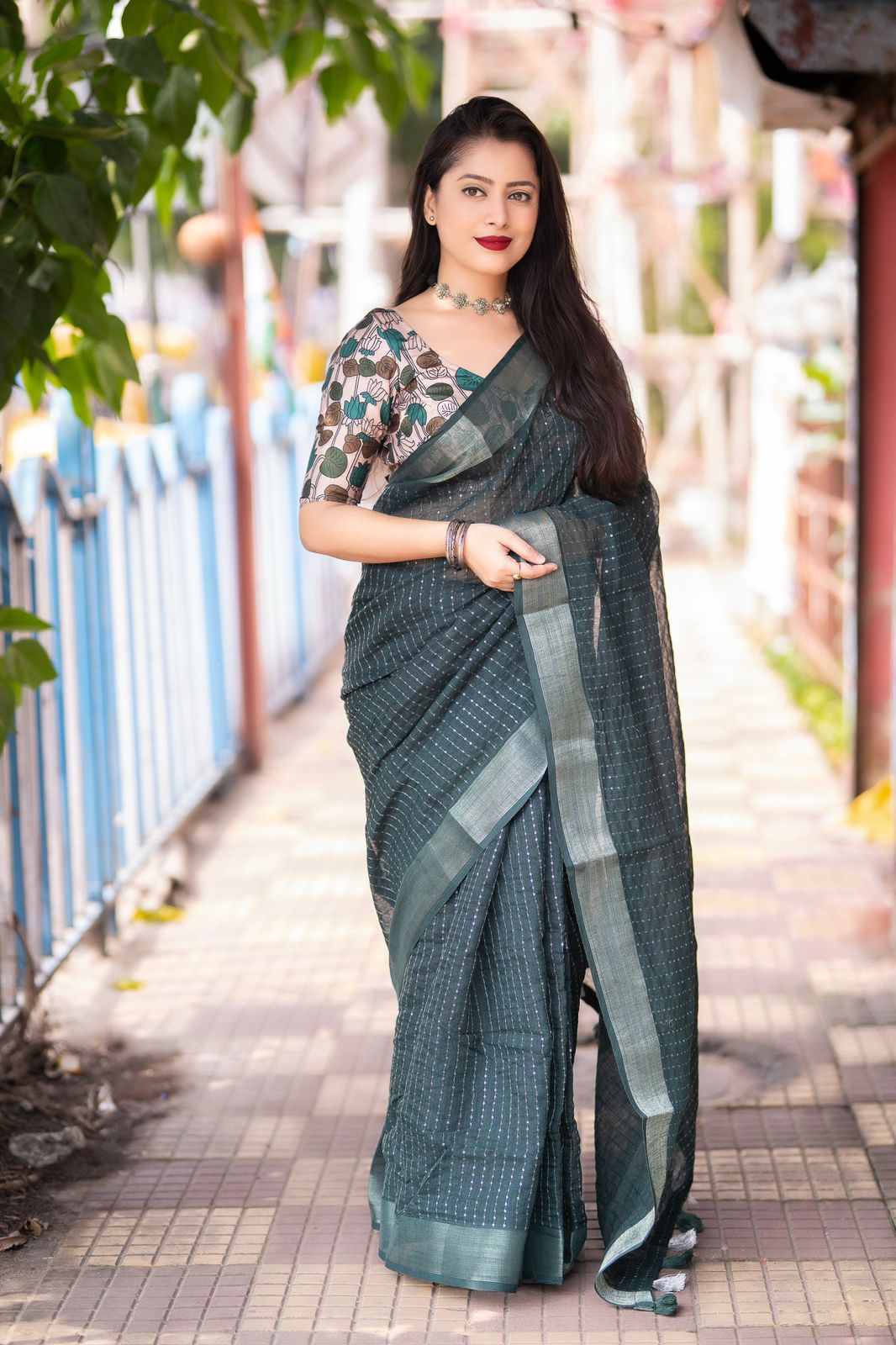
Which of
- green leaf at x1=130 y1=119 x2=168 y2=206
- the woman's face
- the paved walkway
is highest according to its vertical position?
green leaf at x1=130 y1=119 x2=168 y2=206

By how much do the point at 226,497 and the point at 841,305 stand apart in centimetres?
342

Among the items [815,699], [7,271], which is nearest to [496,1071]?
[7,271]

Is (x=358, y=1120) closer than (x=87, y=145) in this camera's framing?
No

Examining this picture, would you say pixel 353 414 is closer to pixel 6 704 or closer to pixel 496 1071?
pixel 6 704

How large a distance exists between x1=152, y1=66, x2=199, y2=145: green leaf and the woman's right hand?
3.69 feet

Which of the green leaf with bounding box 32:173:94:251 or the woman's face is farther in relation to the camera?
the green leaf with bounding box 32:173:94:251

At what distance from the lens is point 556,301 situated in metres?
2.72

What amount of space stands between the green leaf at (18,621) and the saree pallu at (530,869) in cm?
54

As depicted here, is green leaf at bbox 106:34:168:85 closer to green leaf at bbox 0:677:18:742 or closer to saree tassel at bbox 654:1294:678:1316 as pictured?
green leaf at bbox 0:677:18:742

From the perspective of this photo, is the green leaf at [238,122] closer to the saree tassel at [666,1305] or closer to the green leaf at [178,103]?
the green leaf at [178,103]

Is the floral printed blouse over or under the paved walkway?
over

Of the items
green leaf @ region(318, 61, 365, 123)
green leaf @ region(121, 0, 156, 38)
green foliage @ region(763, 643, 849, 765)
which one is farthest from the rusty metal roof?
green foliage @ region(763, 643, 849, 765)

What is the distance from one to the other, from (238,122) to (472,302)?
134cm

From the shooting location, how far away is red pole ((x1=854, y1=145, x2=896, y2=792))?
5.56 meters
